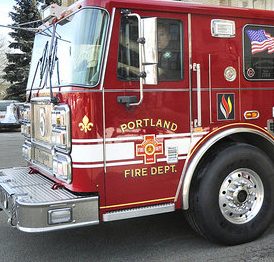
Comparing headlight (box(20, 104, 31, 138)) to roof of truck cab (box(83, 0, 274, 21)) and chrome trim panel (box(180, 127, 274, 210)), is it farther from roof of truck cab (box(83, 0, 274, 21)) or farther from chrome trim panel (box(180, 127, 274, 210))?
chrome trim panel (box(180, 127, 274, 210))

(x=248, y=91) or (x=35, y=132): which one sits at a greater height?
Answer: (x=248, y=91)

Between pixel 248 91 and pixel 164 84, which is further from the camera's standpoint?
pixel 248 91

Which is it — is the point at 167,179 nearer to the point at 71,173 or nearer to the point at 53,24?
the point at 71,173

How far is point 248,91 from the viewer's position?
5.18 metres

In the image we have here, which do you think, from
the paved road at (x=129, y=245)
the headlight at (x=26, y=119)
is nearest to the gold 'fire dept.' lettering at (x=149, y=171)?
the paved road at (x=129, y=245)

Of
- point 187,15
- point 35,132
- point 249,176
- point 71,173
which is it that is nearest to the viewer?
point 71,173

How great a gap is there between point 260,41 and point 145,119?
169 centimetres

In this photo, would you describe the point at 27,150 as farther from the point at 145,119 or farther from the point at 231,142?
the point at 231,142

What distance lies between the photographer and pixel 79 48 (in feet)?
14.8

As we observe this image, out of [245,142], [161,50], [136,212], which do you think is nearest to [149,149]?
[136,212]

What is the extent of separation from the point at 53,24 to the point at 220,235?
2824 millimetres

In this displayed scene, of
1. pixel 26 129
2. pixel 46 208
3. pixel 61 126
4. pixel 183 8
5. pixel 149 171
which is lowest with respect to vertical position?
pixel 46 208

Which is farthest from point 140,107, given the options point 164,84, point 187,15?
point 187,15

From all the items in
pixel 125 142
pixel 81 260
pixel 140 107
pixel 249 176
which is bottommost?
pixel 81 260
